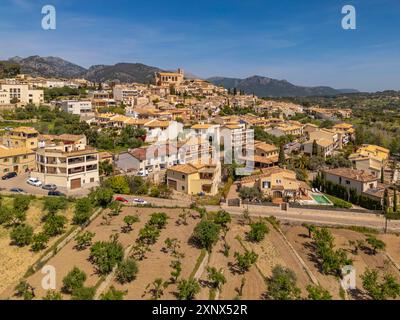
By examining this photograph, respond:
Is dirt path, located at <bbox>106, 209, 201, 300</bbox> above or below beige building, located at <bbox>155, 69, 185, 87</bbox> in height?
below

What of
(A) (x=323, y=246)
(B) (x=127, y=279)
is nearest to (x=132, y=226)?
(B) (x=127, y=279)

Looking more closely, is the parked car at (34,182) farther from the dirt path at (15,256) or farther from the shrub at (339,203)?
the shrub at (339,203)

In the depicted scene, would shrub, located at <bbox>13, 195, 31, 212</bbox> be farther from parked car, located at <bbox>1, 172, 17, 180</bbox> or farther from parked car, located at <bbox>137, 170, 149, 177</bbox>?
parked car, located at <bbox>137, 170, 149, 177</bbox>

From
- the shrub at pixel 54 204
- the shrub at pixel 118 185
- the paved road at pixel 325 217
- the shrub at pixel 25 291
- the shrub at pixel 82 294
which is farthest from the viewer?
the shrub at pixel 118 185

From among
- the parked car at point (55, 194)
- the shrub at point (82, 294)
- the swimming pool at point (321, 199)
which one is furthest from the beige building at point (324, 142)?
the shrub at point (82, 294)

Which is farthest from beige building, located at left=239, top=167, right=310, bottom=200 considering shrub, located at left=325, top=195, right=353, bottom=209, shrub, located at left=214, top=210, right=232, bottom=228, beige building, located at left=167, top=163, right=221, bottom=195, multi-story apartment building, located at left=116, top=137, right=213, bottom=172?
shrub, located at left=214, top=210, right=232, bottom=228

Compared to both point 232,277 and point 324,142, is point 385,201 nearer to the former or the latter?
point 232,277
